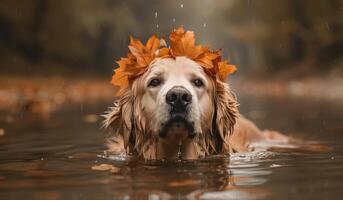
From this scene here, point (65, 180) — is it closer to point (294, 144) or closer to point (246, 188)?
point (246, 188)

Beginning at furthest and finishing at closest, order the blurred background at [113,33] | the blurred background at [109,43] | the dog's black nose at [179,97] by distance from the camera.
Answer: the blurred background at [113,33]
the blurred background at [109,43]
the dog's black nose at [179,97]

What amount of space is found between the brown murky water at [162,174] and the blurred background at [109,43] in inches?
697

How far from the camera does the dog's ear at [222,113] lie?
295 inches

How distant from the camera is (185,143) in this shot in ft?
23.7

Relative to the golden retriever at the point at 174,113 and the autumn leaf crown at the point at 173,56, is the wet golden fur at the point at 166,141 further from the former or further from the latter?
the autumn leaf crown at the point at 173,56

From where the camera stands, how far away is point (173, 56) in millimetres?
7406

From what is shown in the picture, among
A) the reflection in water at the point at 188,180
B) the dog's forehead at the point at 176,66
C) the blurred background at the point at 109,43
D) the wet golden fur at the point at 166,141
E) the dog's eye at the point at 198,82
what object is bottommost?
the reflection in water at the point at 188,180

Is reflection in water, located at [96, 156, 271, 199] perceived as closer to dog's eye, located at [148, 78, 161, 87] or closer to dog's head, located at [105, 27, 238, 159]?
dog's head, located at [105, 27, 238, 159]

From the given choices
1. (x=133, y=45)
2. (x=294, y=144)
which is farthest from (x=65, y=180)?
(x=294, y=144)

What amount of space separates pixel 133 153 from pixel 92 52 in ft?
120

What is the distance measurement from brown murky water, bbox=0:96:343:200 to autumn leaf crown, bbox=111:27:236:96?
894mm

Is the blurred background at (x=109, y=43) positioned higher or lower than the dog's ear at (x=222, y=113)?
higher

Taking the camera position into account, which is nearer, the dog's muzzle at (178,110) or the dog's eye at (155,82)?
the dog's muzzle at (178,110)

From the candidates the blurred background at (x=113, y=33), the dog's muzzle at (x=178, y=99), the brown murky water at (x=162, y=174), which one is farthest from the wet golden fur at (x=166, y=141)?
the blurred background at (x=113, y=33)
